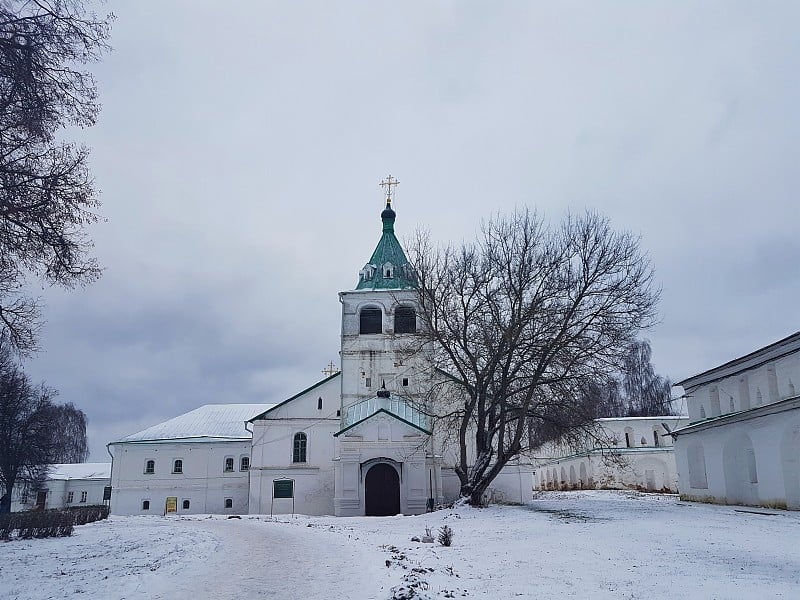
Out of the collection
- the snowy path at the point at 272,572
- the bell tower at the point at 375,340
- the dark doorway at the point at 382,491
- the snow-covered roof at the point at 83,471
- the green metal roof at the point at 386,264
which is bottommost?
the snowy path at the point at 272,572

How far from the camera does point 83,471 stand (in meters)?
63.6

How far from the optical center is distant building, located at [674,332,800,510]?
79.4ft

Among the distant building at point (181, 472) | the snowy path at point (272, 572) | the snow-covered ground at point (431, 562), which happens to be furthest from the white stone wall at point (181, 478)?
the snowy path at point (272, 572)

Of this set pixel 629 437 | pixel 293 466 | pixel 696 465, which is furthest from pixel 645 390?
pixel 293 466

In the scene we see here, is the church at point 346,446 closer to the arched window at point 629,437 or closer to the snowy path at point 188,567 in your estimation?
the snowy path at point 188,567

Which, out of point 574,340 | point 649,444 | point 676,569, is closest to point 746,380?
point 574,340

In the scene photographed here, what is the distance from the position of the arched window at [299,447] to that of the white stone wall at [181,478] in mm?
8047

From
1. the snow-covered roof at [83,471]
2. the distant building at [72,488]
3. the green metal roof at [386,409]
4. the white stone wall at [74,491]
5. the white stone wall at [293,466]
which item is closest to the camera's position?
the green metal roof at [386,409]

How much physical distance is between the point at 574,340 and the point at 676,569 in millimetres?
15044

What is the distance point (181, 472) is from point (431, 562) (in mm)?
36855

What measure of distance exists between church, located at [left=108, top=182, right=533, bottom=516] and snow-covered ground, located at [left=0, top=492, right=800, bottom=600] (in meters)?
12.4

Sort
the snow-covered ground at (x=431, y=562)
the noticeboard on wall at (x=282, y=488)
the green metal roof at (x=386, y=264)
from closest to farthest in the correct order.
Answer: the snow-covered ground at (x=431, y=562) < the noticeboard on wall at (x=282, y=488) < the green metal roof at (x=386, y=264)

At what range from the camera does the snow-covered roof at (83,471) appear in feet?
203

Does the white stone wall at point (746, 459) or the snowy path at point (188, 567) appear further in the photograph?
the white stone wall at point (746, 459)
